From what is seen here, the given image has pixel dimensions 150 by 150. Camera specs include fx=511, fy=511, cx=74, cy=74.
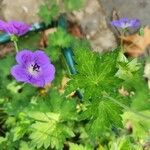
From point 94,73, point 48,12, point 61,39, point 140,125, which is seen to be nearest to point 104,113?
point 94,73

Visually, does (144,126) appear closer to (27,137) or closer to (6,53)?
(27,137)

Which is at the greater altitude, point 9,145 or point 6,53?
point 6,53

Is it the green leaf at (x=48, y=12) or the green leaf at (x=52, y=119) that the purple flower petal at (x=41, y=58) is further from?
the green leaf at (x=48, y=12)

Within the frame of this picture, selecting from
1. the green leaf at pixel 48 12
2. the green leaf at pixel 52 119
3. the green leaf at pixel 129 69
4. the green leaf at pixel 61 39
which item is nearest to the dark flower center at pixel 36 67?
the green leaf at pixel 52 119

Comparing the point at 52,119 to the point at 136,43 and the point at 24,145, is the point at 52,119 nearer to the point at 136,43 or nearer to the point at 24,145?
the point at 24,145

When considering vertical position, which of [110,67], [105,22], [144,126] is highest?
[105,22]

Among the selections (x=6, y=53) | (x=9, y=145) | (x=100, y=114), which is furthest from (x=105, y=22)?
(x=100, y=114)

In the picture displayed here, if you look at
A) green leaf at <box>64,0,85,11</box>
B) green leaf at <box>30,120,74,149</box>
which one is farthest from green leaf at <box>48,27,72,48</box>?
green leaf at <box>30,120,74,149</box>
